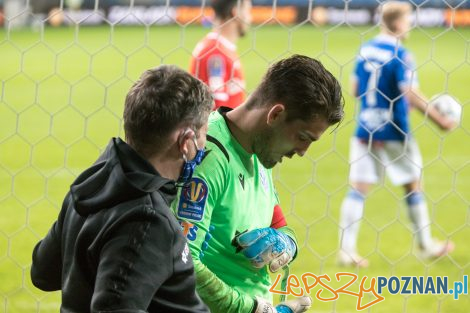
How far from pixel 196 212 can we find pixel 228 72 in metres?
3.07

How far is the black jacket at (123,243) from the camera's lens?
173 centimetres

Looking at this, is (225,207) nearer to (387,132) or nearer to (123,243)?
(123,243)

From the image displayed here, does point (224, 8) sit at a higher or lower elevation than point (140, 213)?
higher

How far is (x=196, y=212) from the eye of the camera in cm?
223

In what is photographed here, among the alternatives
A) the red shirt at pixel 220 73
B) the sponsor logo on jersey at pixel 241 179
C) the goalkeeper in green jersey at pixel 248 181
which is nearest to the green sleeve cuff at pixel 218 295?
the goalkeeper in green jersey at pixel 248 181

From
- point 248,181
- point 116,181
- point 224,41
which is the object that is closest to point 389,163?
point 224,41

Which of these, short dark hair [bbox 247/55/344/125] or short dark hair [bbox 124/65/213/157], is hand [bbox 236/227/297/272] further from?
short dark hair [bbox 124/65/213/157]

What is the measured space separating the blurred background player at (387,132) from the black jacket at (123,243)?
3.41m

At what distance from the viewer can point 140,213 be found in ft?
5.82

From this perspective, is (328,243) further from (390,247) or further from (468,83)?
(468,83)

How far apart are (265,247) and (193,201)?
244 mm

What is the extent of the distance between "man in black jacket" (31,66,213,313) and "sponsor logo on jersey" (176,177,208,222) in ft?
0.82

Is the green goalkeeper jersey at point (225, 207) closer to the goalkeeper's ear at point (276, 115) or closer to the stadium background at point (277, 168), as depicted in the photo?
the goalkeeper's ear at point (276, 115)

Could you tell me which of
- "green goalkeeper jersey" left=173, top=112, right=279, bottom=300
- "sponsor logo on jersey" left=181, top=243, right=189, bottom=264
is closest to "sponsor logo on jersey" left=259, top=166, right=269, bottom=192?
"green goalkeeper jersey" left=173, top=112, right=279, bottom=300
